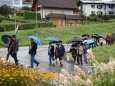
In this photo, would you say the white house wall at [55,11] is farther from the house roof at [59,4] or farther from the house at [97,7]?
the house at [97,7]

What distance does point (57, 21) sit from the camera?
258 ft

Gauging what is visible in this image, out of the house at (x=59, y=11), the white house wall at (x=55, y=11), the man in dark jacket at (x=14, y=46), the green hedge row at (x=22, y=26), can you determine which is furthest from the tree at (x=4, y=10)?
the man in dark jacket at (x=14, y=46)

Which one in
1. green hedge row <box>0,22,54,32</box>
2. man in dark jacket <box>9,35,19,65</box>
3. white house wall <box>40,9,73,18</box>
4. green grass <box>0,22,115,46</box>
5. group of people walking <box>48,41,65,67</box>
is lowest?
green grass <box>0,22,115,46</box>

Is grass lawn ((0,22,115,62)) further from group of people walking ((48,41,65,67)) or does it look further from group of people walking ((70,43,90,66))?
group of people walking ((48,41,65,67))

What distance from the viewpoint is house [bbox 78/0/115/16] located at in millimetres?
100644

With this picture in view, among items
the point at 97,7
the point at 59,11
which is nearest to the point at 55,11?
the point at 59,11

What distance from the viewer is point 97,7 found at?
10150 centimetres

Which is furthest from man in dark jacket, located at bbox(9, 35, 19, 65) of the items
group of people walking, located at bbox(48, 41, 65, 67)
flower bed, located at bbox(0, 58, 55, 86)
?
flower bed, located at bbox(0, 58, 55, 86)

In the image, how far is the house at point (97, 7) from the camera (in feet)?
330

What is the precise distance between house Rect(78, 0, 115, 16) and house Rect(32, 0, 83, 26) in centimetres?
1266

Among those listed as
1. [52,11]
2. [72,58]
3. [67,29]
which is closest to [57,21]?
[52,11]

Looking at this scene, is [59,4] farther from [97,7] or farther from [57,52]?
[57,52]

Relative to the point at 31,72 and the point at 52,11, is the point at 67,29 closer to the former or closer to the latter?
the point at 52,11

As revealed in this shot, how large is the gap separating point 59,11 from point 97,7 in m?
18.9
